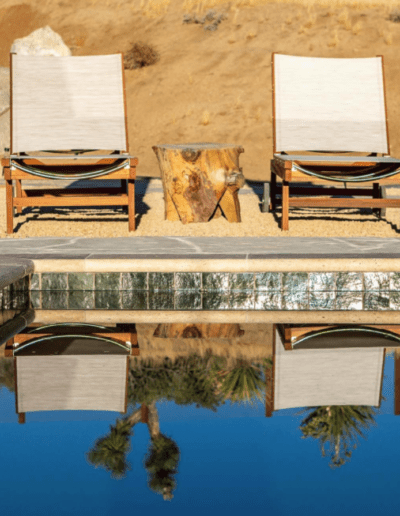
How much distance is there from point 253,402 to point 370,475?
842 mm

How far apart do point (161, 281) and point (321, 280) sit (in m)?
1.13

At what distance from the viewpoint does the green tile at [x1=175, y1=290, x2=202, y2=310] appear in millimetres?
5776

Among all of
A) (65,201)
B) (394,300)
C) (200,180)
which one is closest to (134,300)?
(394,300)

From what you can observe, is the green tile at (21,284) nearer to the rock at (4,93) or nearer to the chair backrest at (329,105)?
the chair backrest at (329,105)

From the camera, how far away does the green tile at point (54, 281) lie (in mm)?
5930

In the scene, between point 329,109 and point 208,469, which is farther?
point 329,109

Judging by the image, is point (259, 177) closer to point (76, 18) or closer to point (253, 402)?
point (253, 402)

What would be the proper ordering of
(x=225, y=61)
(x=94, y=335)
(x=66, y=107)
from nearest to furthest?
1. (x=94, y=335)
2. (x=66, y=107)
3. (x=225, y=61)

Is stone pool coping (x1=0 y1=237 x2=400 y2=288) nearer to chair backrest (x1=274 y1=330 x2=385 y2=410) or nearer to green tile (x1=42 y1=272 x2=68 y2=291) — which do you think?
green tile (x1=42 y1=272 x2=68 y2=291)

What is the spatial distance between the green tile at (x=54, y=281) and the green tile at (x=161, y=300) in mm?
626

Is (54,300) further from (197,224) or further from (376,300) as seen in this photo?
(197,224)

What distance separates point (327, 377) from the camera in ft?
13.3

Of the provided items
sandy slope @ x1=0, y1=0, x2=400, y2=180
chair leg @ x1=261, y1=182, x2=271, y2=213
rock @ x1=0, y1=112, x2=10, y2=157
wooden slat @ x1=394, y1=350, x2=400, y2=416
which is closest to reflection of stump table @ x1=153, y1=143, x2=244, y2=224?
chair leg @ x1=261, y1=182, x2=271, y2=213

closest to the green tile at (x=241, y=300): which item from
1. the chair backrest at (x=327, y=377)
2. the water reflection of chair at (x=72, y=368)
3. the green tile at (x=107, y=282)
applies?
the green tile at (x=107, y=282)
